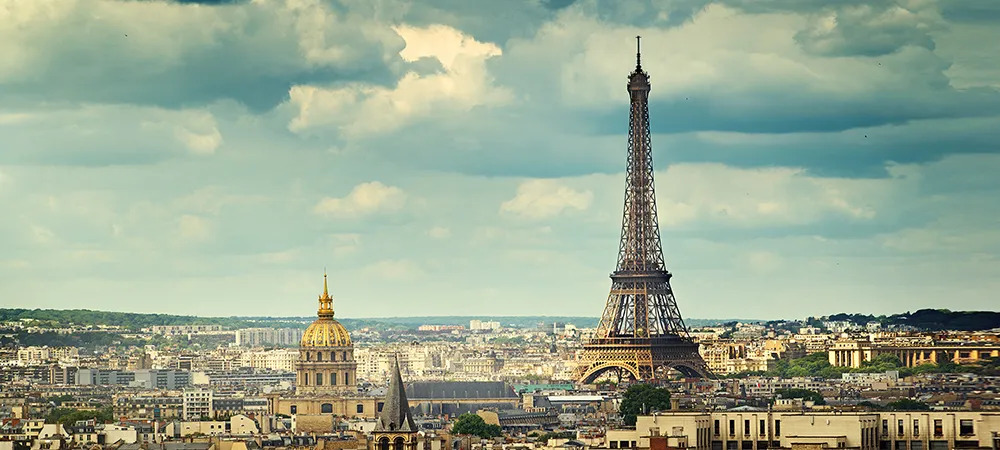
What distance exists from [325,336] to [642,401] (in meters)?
56.8

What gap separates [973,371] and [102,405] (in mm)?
49429

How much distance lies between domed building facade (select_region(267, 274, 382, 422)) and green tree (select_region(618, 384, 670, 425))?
33147mm

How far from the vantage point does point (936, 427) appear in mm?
60625

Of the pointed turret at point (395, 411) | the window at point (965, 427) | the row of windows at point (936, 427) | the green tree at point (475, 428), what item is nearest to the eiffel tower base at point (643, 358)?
the green tree at point (475, 428)

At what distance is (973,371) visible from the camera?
17662cm

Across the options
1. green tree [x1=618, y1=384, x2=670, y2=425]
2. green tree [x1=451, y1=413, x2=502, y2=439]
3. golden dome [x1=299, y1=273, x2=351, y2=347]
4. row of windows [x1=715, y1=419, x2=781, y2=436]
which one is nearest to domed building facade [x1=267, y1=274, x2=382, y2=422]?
golden dome [x1=299, y1=273, x2=351, y2=347]

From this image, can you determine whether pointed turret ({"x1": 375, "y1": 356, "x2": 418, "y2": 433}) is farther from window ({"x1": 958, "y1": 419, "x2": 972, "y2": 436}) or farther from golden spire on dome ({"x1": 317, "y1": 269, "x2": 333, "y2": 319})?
golden spire on dome ({"x1": 317, "y1": 269, "x2": 333, "y2": 319})

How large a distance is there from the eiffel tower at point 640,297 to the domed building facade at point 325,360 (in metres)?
15.2

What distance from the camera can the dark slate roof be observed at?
6969 inches

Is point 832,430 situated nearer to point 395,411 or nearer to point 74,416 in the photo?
point 395,411

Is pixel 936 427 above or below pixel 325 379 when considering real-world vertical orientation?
below

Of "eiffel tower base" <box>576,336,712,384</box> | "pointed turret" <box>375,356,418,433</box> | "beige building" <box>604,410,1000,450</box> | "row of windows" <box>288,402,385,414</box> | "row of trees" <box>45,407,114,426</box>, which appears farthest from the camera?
"eiffel tower base" <box>576,336,712,384</box>

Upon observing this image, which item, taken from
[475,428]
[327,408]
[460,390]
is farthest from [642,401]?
[460,390]

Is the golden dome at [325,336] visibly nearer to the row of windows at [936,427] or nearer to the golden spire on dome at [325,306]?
the golden spire on dome at [325,306]
